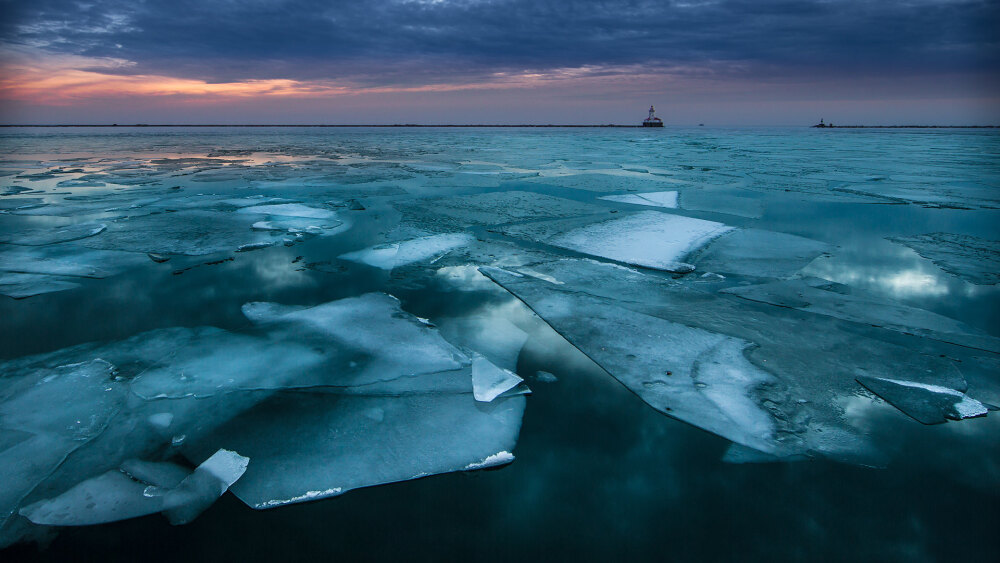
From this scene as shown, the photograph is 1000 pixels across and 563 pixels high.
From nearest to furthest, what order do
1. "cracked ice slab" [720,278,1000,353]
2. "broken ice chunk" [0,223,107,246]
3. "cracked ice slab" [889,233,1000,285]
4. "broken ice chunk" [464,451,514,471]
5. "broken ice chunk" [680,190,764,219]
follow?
"broken ice chunk" [464,451,514,471] < "cracked ice slab" [720,278,1000,353] < "cracked ice slab" [889,233,1000,285] < "broken ice chunk" [0,223,107,246] < "broken ice chunk" [680,190,764,219]

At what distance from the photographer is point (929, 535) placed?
57.2 inches

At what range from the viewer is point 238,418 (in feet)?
6.50

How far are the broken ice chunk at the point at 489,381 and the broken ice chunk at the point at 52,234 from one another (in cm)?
501

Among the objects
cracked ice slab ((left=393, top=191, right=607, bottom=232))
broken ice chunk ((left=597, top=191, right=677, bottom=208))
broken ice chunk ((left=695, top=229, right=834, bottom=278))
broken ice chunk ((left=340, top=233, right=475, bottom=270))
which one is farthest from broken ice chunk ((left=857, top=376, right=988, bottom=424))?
broken ice chunk ((left=597, top=191, right=677, bottom=208))

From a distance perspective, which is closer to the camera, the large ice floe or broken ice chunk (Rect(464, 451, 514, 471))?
the large ice floe

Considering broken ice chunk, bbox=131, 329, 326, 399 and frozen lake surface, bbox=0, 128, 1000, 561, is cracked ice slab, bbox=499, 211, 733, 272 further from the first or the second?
broken ice chunk, bbox=131, 329, 326, 399

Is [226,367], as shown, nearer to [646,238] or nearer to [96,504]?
[96,504]

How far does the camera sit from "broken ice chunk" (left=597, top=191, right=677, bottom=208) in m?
6.73

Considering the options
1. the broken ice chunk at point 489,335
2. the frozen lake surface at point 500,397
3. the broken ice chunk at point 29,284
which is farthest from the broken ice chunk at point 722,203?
the broken ice chunk at point 29,284

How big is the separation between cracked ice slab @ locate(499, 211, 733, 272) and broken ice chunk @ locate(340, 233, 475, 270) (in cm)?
71

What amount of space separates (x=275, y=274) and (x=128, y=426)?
6.87ft

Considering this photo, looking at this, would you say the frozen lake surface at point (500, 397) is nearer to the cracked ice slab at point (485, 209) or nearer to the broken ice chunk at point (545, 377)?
the broken ice chunk at point (545, 377)

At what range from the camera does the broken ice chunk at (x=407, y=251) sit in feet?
13.7

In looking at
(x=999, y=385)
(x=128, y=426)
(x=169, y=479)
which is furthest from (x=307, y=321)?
(x=999, y=385)
